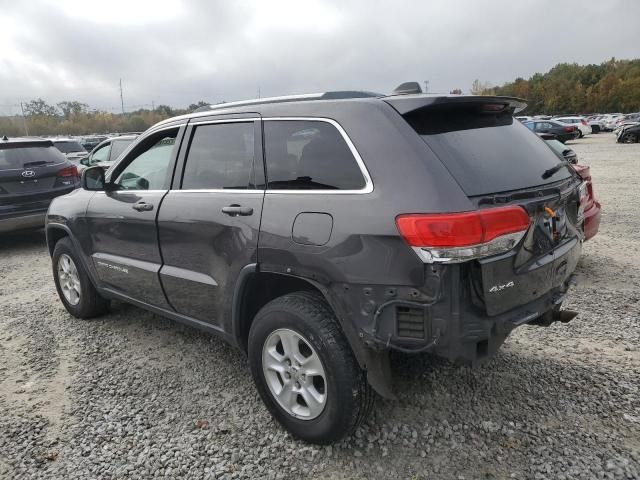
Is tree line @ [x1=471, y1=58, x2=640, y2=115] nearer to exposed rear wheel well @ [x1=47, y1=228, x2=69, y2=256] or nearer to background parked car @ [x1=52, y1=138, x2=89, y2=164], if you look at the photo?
background parked car @ [x1=52, y1=138, x2=89, y2=164]

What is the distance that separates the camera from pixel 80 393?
3453 mm

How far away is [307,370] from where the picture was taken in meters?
2.68

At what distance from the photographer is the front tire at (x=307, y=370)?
2518 mm

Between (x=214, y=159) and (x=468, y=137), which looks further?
(x=214, y=159)

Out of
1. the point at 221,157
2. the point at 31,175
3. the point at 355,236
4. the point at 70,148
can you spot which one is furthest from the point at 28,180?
the point at 70,148

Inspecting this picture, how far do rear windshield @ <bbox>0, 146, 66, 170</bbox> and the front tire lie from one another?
6538 millimetres

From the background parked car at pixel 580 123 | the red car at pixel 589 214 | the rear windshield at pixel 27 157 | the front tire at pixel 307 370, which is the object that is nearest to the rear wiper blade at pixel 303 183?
the front tire at pixel 307 370

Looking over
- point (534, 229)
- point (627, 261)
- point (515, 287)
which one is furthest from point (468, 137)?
point (627, 261)

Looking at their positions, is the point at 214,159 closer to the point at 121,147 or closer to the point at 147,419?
the point at 147,419

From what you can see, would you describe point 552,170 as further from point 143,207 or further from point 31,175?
point 31,175

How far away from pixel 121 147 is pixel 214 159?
30.2 feet

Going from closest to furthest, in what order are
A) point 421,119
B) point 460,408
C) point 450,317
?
point 450,317, point 421,119, point 460,408

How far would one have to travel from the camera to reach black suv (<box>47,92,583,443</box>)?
7.32 ft

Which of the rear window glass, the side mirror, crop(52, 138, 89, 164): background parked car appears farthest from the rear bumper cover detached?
crop(52, 138, 89, 164): background parked car
